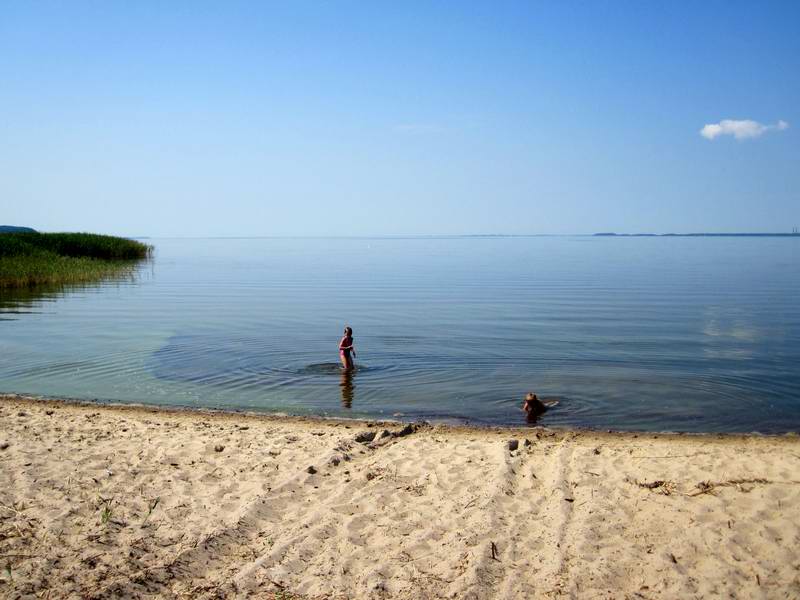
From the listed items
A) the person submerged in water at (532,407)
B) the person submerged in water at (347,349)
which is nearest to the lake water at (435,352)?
the person submerged in water at (532,407)

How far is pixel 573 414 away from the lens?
14.8 m

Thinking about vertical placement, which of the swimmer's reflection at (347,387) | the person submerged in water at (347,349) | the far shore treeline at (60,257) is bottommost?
the swimmer's reflection at (347,387)

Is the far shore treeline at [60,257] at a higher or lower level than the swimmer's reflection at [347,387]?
higher

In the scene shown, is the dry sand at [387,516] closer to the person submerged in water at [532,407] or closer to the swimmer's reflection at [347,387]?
the person submerged in water at [532,407]

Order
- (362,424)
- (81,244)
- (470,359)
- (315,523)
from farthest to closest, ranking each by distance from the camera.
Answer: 1. (81,244)
2. (470,359)
3. (362,424)
4. (315,523)

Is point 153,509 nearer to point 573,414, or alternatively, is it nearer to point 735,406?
point 573,414

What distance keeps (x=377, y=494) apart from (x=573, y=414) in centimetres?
727

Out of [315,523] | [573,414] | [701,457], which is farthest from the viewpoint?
[573,414]

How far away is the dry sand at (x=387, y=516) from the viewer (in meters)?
6.74

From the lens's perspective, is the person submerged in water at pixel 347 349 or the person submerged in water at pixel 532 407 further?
the person submerged in water at pixel 347 349

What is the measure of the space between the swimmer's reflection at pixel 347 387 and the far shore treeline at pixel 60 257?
3360 cm

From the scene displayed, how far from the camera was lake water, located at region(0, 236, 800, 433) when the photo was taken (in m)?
15.6

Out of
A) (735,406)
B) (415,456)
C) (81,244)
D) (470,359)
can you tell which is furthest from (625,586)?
(81,244)

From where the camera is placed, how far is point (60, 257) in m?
51.6
